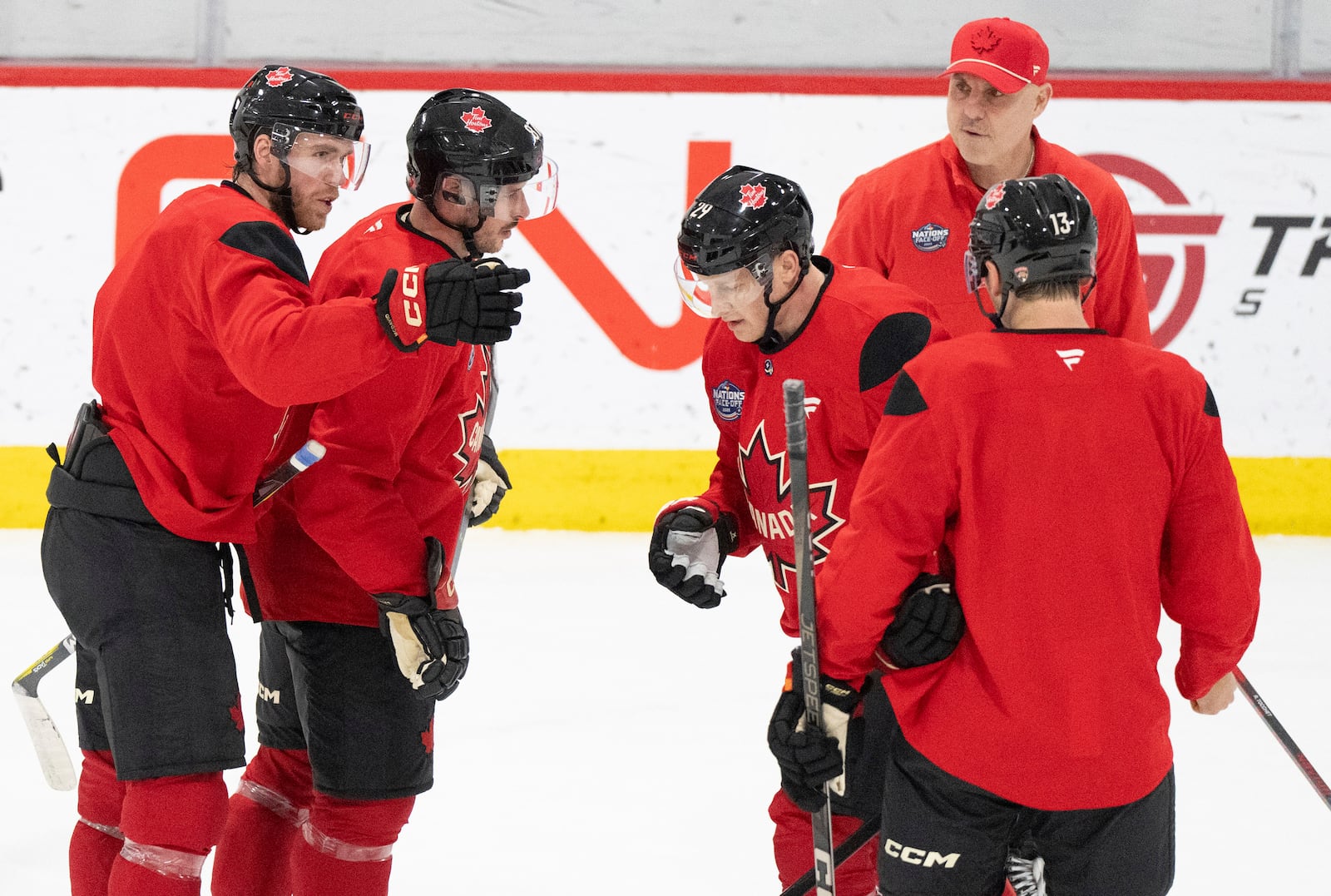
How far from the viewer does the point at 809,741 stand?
1752 mm

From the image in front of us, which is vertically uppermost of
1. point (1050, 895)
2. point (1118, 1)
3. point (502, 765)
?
point (1118, 1)

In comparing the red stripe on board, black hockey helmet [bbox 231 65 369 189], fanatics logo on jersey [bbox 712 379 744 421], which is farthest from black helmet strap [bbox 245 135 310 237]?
the red stripe on board

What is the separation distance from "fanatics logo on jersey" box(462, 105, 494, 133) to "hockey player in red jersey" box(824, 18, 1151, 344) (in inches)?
31.0

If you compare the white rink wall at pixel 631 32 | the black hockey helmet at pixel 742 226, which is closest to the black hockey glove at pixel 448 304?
the black hockey helmet at pixel 742 226

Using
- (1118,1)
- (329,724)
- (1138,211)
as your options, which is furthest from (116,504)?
(1118,1)

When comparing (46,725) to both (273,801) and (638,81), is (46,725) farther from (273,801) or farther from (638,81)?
(638,81)

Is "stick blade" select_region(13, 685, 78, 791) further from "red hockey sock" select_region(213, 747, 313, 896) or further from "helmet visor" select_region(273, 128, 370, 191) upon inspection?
"helmet visor" select_region(273, 128, 370, 191)

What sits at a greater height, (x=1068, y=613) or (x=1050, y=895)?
(x=1068, y=613)

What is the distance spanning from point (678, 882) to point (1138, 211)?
11.6 feet

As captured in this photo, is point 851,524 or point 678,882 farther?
point 678,882

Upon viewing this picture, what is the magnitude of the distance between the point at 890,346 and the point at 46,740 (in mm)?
1654

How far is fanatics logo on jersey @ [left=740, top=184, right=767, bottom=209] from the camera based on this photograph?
1966mm

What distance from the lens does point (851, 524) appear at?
168cm

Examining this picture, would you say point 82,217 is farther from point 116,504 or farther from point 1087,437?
point 1087,437
